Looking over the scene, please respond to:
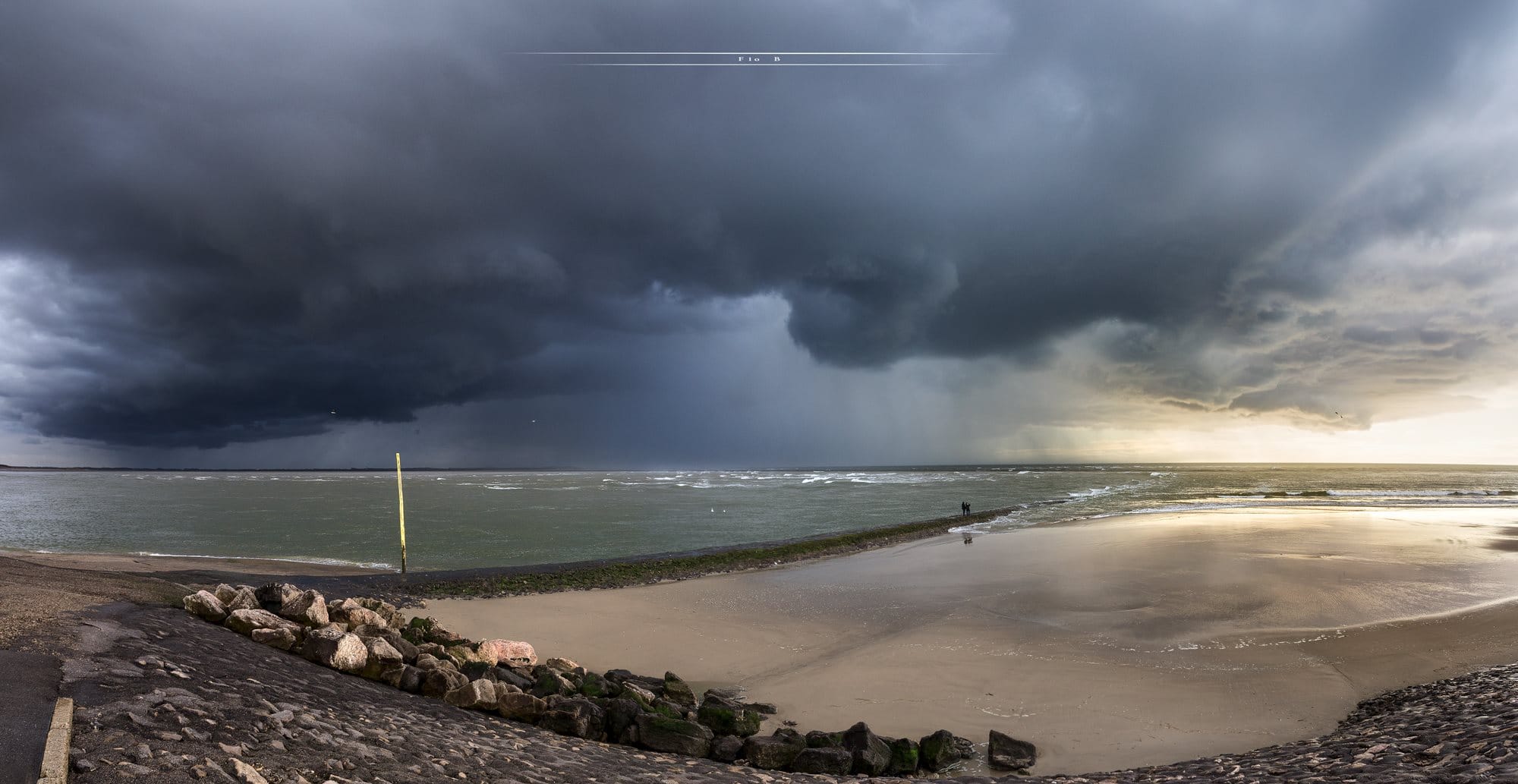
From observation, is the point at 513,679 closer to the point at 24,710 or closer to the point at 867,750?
the point at 867,750

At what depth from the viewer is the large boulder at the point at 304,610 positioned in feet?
31.4

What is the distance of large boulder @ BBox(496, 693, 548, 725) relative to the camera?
8156 mm

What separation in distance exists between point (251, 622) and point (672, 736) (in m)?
5.77

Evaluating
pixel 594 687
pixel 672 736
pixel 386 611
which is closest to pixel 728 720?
pixel 672 736

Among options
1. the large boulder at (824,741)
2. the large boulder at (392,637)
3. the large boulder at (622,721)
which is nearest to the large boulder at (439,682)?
the large boulder at (392,637)

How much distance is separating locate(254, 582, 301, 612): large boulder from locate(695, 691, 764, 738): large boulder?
6.19 metres

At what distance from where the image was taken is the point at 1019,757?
832 cm

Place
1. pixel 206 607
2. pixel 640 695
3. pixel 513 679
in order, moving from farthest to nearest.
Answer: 1. pixel 640 695
2. pixel 513 679
3. pixel 206 607

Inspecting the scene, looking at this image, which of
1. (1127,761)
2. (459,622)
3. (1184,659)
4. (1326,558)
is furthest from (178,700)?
(1326,558)

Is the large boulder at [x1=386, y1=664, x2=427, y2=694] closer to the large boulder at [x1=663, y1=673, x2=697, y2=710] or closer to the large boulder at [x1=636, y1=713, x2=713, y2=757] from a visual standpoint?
the large boulder at [x1=636, y1=713, x2=713, y2=757]

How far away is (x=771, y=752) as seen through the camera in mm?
7949

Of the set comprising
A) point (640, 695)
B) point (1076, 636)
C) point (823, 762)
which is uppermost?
point (640, 695)

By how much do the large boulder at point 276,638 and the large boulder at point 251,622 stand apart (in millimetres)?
123

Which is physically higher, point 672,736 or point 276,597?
point 276,597
